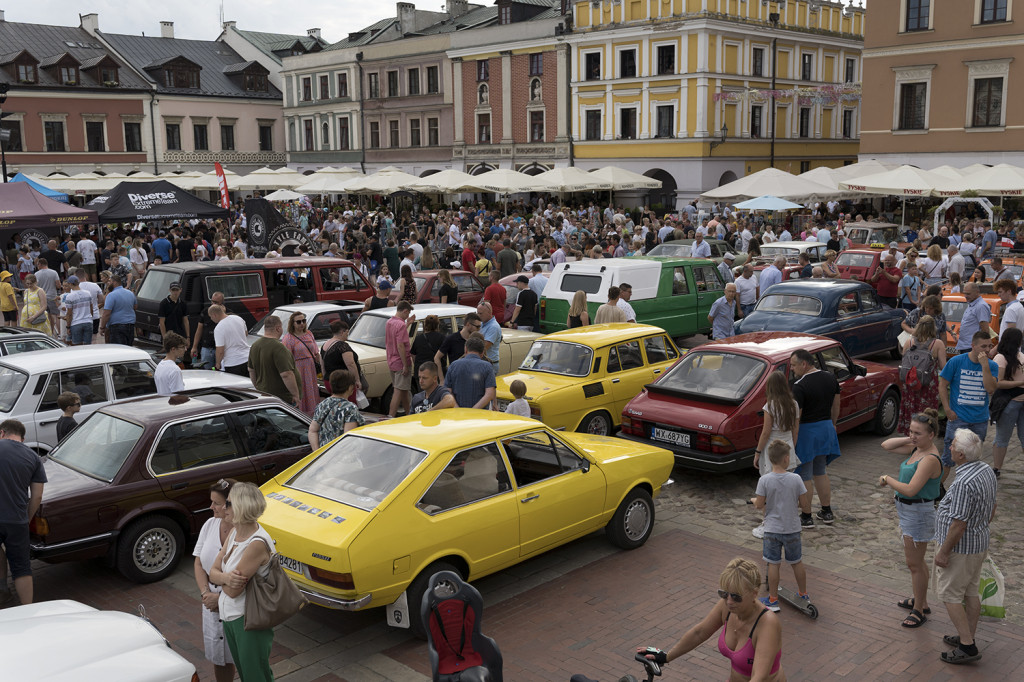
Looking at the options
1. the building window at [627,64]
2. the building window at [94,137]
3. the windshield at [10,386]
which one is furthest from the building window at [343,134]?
the windshield at [10,386]

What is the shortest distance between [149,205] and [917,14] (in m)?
28.7

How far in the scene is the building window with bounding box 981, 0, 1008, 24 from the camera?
32.4m

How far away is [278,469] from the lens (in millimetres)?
8484

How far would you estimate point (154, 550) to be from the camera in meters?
7.75

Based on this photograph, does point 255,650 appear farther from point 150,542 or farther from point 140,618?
point 150,542

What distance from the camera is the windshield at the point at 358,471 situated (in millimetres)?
6656

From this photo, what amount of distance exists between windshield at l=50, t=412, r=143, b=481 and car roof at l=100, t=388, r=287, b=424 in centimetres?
10

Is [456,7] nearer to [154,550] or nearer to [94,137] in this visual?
[94,137]

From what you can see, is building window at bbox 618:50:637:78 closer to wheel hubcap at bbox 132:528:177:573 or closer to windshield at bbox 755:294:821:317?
windshield at bbox 755:294:821:317

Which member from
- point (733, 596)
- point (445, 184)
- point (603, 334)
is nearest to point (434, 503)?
point (733, 596)

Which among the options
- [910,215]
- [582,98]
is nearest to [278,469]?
[910,215]

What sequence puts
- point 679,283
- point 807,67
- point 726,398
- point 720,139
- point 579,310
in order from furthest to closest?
point 807,67
point 720,139
point 679,283
point 579,310
point 726,398

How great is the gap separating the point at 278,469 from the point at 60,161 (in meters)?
51.9

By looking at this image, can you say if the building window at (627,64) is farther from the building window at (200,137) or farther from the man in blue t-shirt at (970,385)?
the man in blue t-shirt at (970,385)
